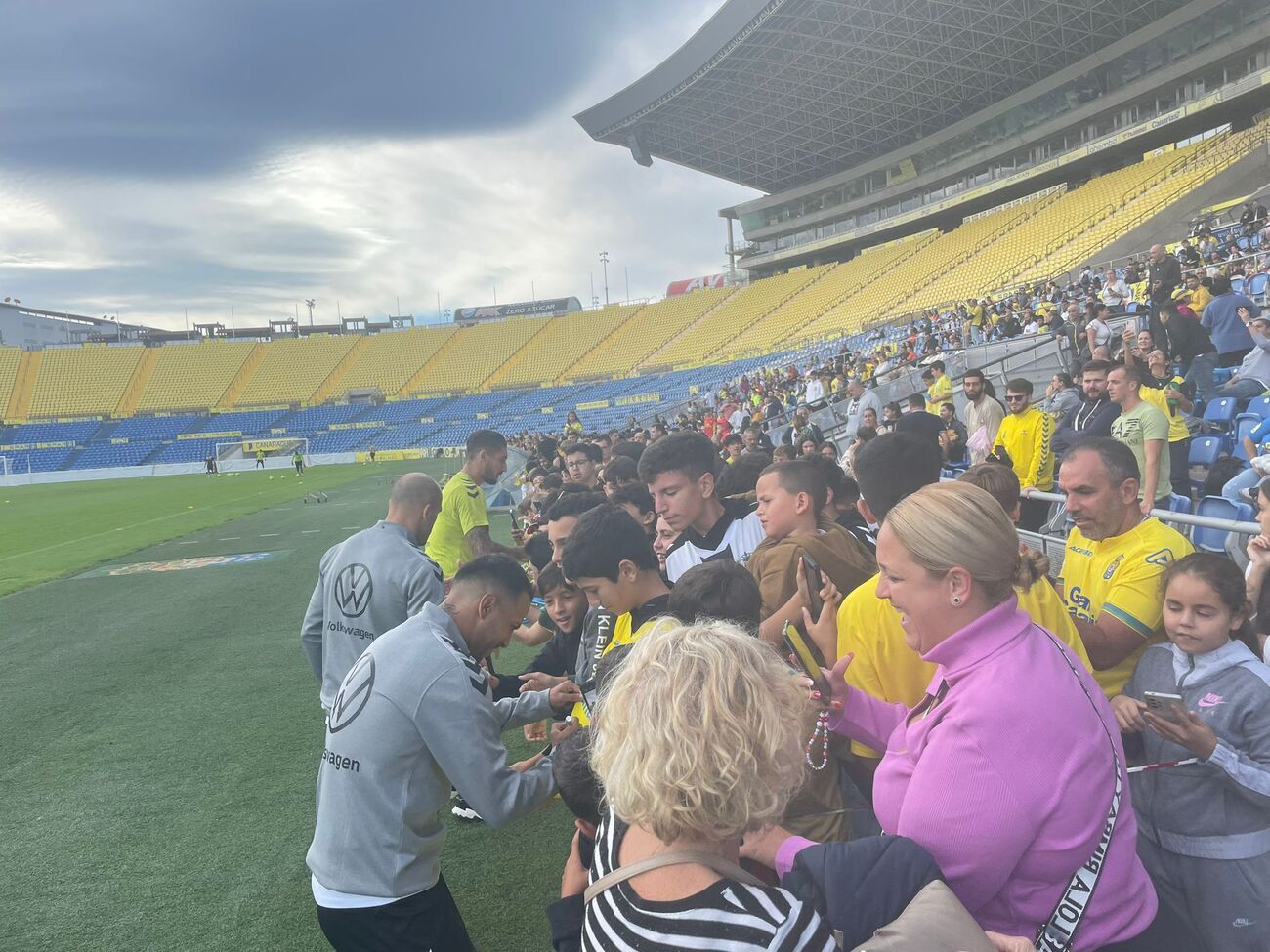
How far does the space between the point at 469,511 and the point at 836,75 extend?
3902cm

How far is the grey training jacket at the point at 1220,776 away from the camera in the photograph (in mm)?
1966

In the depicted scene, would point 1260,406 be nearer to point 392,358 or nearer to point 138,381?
point 392,358

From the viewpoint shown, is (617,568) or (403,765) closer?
(403,765)

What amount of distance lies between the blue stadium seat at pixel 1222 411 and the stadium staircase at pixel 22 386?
71.2 m

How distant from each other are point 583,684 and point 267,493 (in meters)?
27.5

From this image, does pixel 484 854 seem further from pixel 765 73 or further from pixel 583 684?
pixel 765 73

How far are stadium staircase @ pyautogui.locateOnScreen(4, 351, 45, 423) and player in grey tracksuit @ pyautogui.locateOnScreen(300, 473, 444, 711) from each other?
6931 centimetres

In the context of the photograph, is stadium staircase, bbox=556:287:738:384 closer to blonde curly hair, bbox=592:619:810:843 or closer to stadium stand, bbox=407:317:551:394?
stadium stand, bbox=407:317:551:394

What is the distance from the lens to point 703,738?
1.27 metres

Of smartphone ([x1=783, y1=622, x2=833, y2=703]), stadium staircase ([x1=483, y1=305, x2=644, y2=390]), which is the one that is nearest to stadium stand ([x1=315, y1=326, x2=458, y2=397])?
stadium staircase ([x1=483, y1=305, x2=644, y2=390])

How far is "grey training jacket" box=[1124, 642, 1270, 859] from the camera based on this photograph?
1966 mm

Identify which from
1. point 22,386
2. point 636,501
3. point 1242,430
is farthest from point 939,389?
point 22,386

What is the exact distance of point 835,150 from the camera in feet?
154

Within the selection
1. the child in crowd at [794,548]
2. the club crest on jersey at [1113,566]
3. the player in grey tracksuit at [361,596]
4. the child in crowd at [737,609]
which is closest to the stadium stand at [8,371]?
the player in grey tracksuit at [361,596]
